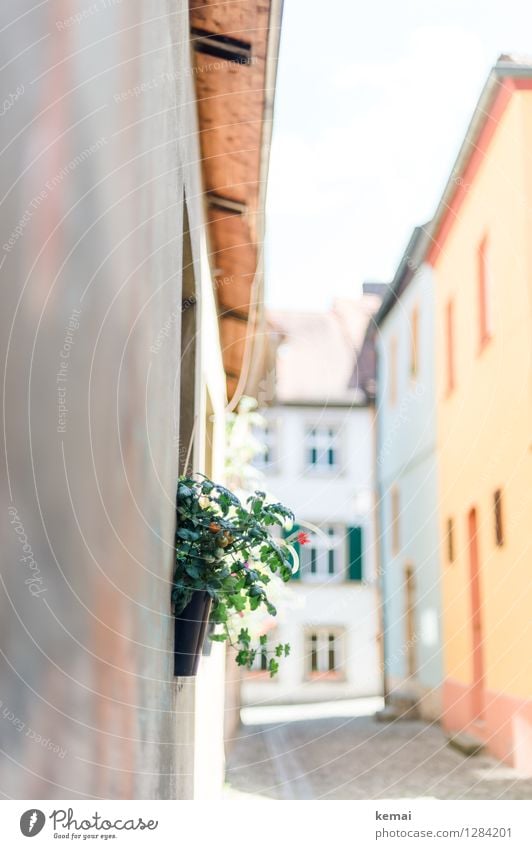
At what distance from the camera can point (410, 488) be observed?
12.2m

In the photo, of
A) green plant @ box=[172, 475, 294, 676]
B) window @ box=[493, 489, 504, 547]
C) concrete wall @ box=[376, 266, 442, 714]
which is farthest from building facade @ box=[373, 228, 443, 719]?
green plant @ box=[172, 475, 294, 676]

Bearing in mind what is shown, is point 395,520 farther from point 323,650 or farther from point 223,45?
point 223,45

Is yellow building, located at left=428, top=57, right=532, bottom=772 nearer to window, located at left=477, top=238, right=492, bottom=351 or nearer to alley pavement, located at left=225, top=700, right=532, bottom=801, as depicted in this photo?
window, located at left=477, top=238, right=492, bottom=351

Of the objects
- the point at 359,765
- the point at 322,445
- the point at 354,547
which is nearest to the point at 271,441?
the point at 322,445

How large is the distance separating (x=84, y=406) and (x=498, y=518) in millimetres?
6740

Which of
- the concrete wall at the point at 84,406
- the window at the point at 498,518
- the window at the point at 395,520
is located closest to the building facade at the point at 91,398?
the concrete wall at the point at 84,406

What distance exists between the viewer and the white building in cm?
1630

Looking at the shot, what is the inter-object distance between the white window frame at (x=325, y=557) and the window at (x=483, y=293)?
8.46m

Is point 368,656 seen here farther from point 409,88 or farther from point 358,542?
point 409,88

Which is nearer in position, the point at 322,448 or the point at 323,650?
the point at 323,650

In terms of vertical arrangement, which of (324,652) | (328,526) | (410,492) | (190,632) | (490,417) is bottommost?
(324,652)

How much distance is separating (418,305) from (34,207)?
10611mm

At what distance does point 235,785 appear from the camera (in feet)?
22.1

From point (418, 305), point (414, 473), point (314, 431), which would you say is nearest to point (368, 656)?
point (314, 431)
